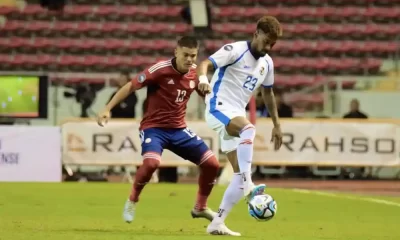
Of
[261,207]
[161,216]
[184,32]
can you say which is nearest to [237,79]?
[261,207]

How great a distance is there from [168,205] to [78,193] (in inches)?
91.9

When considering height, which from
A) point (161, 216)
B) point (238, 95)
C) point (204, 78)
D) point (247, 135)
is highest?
point (204, 78)

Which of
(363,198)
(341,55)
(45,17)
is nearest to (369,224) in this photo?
(363,198)

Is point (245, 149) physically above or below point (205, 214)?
above

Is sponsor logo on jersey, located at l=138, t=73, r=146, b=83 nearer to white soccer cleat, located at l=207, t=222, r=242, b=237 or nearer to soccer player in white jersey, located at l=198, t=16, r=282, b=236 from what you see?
soccer player in white jersey, located at l=198, t=16, r=282, b=236

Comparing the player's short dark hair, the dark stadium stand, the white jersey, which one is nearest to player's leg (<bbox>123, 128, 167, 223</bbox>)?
the white jersey

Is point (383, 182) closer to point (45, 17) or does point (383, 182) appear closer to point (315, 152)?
point (315, 152)

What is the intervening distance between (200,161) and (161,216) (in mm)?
1888

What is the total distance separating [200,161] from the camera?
10.2 metres

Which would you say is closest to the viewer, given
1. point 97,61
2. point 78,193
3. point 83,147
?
point 78,193

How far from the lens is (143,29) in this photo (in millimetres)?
26922

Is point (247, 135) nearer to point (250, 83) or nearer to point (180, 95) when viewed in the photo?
point (250, 83)

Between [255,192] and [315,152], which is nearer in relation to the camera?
[255,192]

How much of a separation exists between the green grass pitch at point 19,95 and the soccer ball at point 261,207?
1123 cm
